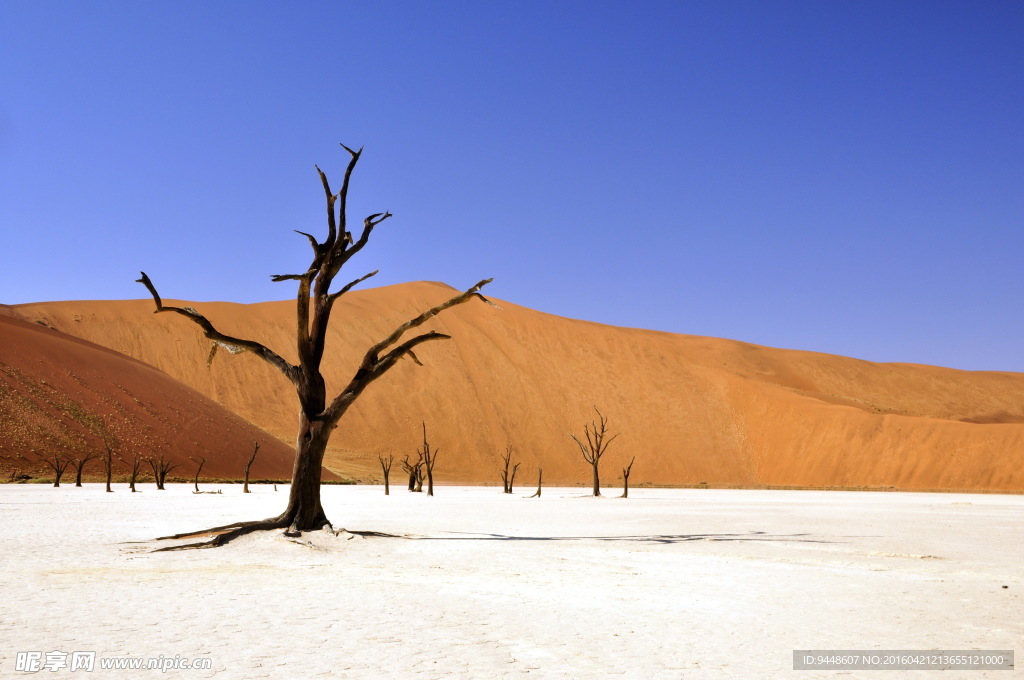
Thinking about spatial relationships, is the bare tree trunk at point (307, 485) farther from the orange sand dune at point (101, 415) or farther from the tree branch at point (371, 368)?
the orange sand dune at point (101, 415)

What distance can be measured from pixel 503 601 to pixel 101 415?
48.7 m

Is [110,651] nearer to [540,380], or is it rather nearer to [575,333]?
[540,380]

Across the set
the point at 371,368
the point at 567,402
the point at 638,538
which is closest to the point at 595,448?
the point at 567,402

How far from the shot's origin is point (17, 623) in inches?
282

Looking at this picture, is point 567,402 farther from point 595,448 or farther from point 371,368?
point 371,368

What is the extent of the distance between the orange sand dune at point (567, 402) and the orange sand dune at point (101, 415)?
9.49 m

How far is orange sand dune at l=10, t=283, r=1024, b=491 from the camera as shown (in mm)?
66562

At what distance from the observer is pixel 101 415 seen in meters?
50.8

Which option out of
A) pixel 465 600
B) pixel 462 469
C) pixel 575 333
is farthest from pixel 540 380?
pixel 465 600

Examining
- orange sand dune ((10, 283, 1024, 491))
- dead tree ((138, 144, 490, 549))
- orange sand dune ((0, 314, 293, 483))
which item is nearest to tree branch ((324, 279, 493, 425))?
dead tree ((138, 144, 490, 549))

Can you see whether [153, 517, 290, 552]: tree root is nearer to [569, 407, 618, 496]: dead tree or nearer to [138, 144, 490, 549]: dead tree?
[138, 144, 490, 549]: dead tree

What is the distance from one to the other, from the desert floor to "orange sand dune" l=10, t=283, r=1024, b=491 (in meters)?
48.7

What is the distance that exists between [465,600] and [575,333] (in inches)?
3426

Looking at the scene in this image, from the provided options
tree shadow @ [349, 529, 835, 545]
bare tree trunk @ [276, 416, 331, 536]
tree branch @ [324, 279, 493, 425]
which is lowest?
tree shadow @ [349, 529, 835, 545]
